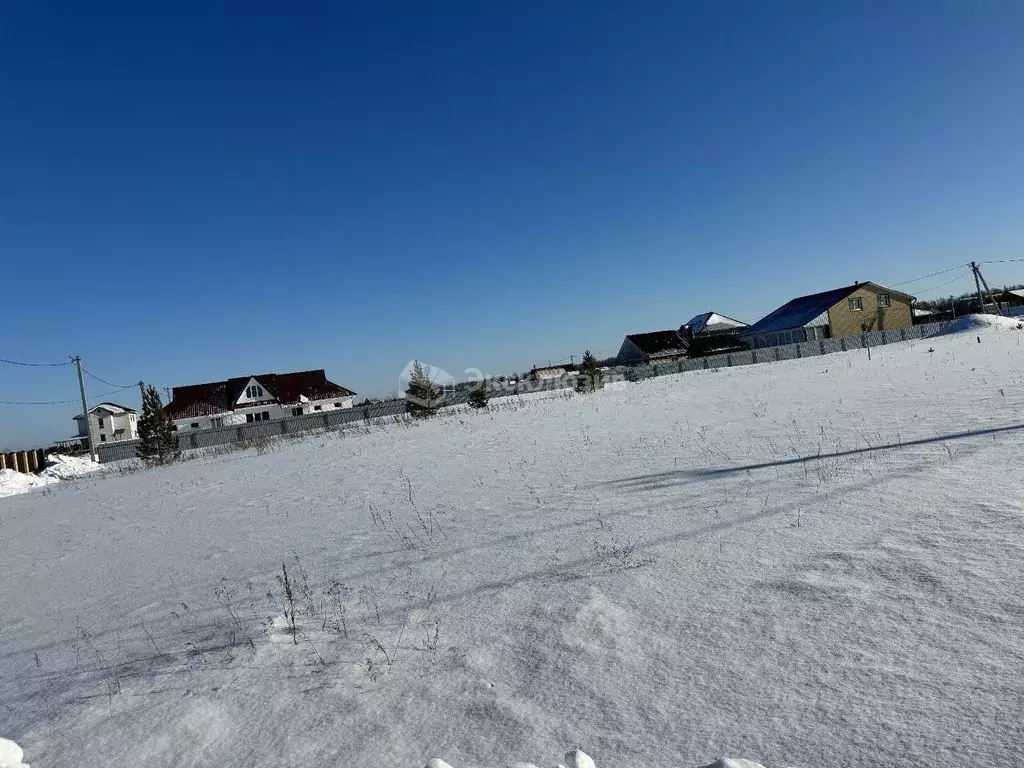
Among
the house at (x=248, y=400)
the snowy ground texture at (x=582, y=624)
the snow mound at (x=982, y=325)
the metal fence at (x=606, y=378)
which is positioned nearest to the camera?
the snowy ground texture at (x=582, y=624)

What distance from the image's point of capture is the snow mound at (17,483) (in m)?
17.6

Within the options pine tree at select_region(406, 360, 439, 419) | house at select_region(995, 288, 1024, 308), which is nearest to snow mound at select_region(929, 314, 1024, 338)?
pine tree at select_region(406, 360, 439, 419)

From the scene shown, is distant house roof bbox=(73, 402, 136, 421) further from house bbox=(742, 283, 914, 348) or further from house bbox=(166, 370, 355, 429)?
house bbox=(742, 283, 914, 348)

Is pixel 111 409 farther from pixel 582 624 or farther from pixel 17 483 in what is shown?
pixel 582 624

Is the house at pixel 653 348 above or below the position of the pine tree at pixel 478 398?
above

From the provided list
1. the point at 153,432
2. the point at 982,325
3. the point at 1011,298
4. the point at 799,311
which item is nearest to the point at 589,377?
the point at 153,432

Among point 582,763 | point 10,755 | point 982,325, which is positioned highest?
point 982,325

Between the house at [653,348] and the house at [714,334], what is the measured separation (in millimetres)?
1217

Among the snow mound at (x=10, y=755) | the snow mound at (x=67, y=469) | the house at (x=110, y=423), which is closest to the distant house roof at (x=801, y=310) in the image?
the snow mound at (x=67, y=469)

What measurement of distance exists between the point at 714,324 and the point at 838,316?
11786mm

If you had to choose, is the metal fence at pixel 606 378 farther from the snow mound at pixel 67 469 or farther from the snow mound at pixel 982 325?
the snow mound at pixel 67 469

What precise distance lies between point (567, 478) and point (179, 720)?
15.2 feet

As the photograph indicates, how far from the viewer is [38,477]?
21781mm

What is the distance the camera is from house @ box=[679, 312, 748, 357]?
53250mm
